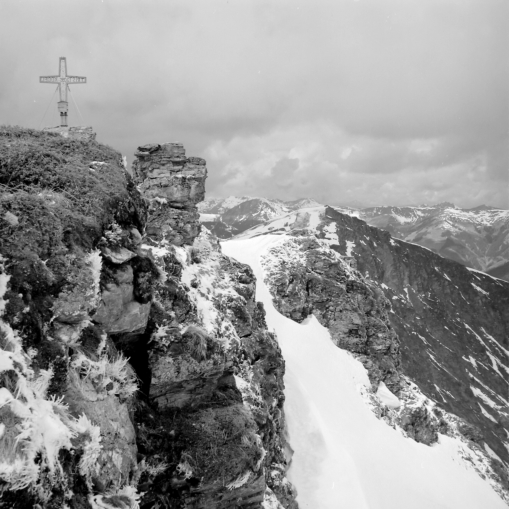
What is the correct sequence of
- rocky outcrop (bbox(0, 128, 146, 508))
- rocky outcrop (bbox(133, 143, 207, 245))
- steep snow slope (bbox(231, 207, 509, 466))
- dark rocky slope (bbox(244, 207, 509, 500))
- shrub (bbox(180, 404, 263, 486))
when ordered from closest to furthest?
rocky outcrop (bbox(0, 128, 146, 508)) < shrub (bbox(180, 404, 263, 486)) < rocky outcrop (bbox(133, 143, 207, 245)) < dark rocky slope (bbox(244, 207, 509, 500)) < steep snow slope (bbox(231, 207, 509, 466))

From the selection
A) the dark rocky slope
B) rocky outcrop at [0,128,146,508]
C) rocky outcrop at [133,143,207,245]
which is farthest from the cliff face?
the dark rocky slope

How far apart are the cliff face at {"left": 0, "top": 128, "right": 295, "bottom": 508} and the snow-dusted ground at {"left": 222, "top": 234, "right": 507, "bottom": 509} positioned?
14.8 metres

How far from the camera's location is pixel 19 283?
19.2 feet

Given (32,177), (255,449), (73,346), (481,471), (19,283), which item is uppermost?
(32,177)

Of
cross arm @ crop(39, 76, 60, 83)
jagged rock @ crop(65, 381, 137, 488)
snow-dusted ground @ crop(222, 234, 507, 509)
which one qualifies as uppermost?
cross arm @ crop(39, 76, 60, 83)

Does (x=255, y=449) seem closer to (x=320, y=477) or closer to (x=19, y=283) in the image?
(x=19, y=283)

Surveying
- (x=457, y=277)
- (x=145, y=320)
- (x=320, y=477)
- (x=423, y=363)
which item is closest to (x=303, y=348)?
(x=320, y=477)

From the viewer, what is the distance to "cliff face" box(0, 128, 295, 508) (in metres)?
5.05

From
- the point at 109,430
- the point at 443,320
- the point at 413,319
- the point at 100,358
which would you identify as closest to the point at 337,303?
the point at 100,358

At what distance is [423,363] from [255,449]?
356ft

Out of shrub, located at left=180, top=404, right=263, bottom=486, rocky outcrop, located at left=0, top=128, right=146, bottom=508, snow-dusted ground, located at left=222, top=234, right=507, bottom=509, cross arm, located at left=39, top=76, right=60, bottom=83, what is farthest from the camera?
snow-dusted ground, located at left=222, top=234, right=507, bottom=509

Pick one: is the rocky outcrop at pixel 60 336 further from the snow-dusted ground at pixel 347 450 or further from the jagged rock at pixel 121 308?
the snow-dusted ground at pixel 347 450

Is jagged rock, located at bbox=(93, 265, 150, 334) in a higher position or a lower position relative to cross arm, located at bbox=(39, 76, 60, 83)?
lower

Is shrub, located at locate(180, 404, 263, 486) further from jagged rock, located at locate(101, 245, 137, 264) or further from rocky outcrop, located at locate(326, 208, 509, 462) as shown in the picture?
rocky outcrop, located at locate(326, 208, 509, 462)
